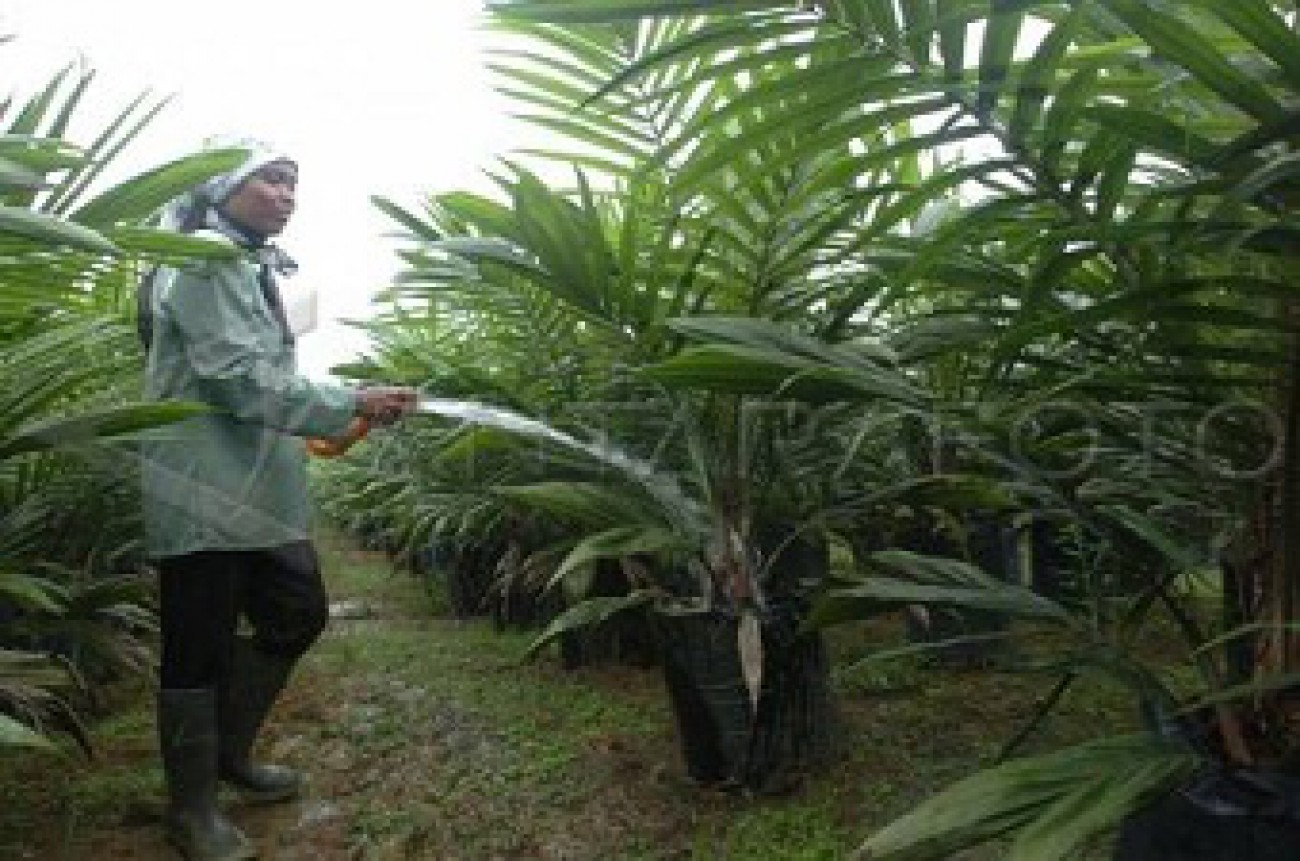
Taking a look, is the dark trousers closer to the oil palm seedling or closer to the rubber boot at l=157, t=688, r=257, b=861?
the rubber boot at l=157, t=688, r=257, b=861

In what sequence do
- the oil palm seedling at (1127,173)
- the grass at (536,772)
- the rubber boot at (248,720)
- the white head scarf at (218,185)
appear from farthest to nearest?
the rubber boot at (248,720), the white head scarf at (218,185), the grass at (536,772), the oil palm seedling at (1127,173)

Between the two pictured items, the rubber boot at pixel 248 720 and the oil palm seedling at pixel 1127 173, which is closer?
the oil palm seedling at pixel 1127 173

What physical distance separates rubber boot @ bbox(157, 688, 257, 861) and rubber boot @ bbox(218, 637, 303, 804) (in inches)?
6.2

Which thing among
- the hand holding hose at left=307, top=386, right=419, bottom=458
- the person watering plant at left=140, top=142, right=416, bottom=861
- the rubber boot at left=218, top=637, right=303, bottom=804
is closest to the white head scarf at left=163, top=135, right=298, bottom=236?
the person watering plant at left=140, top=142, right=416, bottom=861

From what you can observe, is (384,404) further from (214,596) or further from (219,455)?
(214,596)

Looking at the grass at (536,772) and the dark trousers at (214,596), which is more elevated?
the dark trousers at (214,596)

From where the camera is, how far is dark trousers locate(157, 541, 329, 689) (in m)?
1.42

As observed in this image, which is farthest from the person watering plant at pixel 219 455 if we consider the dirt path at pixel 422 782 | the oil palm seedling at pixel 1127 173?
the oil palm seedling at pixel 1127 173

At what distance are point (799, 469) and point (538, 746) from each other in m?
0.65

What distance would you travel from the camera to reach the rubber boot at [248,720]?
1581 millimetres

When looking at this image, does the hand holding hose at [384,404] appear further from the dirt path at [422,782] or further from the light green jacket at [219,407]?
the dirt path at [422,782]

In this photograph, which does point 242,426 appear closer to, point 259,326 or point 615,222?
point 259,326

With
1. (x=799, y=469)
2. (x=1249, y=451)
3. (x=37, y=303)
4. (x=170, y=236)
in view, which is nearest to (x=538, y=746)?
(x=799, y=469)

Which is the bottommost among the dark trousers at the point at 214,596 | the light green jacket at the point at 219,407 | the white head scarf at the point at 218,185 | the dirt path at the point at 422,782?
the dirt path at the point at 422,782
